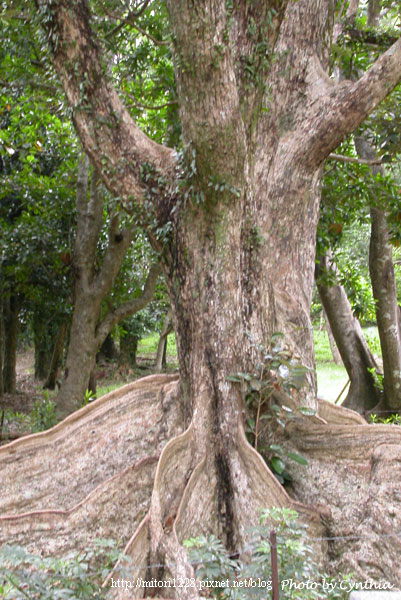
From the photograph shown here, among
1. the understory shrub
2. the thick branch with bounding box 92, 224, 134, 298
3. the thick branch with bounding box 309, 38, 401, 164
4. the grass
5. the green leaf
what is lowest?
the understory shrub

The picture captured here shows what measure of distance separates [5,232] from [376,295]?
6394 millimetres

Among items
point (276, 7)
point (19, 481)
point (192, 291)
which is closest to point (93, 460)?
point (19, 481)

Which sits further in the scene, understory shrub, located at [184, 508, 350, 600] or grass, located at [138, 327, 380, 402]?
grass, located at [138, 327, 380, 402]

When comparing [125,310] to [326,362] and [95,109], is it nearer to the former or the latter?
[95,109]

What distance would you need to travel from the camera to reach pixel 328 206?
7258 millimetres

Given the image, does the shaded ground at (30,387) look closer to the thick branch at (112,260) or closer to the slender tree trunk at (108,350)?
the slender tree trunk at (108,350)

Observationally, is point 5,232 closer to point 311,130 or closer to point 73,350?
point 73,350

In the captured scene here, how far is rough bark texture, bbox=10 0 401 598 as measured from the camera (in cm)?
362

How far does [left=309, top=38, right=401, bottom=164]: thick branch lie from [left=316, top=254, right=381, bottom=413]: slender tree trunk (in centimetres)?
454

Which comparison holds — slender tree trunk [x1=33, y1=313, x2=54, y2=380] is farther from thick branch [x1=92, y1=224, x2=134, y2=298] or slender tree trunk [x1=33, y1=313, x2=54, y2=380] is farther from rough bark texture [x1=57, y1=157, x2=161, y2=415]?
thick branch [x1=92, y1=224, x2=134, y2=298]

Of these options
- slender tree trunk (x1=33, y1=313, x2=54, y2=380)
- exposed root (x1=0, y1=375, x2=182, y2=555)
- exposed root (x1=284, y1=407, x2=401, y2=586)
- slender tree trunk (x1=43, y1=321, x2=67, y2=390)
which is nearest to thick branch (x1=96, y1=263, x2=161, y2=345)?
slender tree trunk (x1=43, y1=321, x2=67, y2=390)

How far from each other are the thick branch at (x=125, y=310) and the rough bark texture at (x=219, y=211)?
3957 mm

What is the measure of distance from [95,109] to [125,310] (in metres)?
5.41

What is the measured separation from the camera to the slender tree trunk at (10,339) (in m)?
12.8
